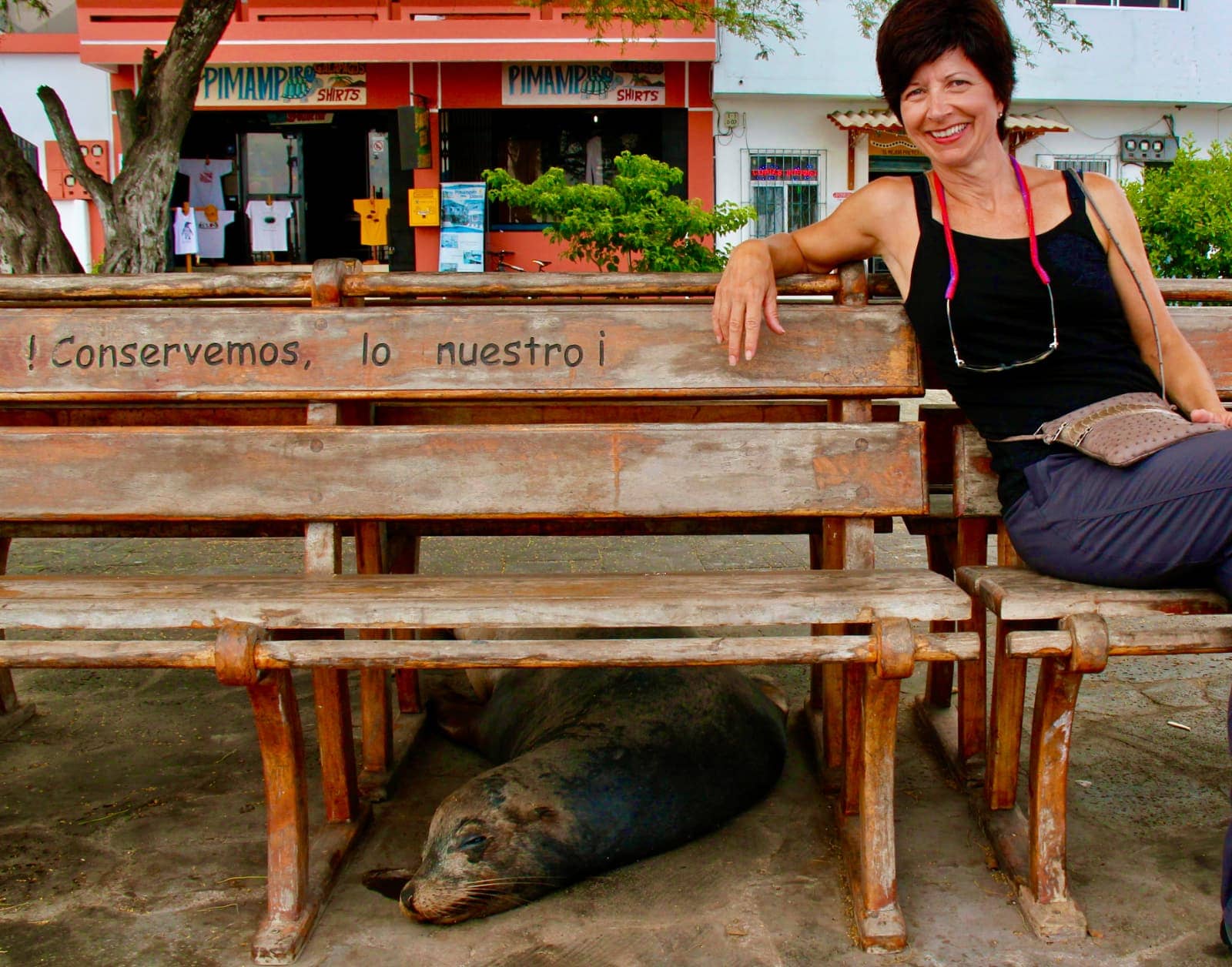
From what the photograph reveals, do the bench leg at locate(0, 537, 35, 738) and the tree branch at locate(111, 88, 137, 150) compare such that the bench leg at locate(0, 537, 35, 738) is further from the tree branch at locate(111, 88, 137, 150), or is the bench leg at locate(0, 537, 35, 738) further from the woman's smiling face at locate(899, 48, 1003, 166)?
the tree branch at locate(111, 88, 137, 150)

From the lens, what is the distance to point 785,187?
16.3 metres

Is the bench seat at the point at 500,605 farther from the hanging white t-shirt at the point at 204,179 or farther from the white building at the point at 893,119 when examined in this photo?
the hanging white t-shirt at the point at 204,179

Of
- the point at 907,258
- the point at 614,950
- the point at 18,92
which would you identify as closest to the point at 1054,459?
the point at 907,258

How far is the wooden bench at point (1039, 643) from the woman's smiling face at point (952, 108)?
0.62 meters

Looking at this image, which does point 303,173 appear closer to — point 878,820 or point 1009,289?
point 1009,289

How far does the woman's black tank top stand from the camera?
245 centimetres

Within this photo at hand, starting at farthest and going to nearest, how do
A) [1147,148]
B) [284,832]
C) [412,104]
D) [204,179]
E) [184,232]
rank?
[1147,148], [204,179], [412,104], [184,232], [284,832]

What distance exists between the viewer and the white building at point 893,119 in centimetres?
1582

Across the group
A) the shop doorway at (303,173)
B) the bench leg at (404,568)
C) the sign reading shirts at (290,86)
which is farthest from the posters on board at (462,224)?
the bench leg at (404,568)

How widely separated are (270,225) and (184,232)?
49.1 inches

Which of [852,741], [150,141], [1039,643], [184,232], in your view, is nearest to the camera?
[1039,643]

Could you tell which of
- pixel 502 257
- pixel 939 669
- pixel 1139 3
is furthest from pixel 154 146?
pixel 1139 3

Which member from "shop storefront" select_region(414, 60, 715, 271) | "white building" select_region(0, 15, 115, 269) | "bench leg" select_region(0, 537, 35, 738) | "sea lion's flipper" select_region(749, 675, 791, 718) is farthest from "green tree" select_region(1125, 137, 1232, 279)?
"white building" select_region(0, 15, 115, 269)

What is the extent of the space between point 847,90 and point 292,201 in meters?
7.86
